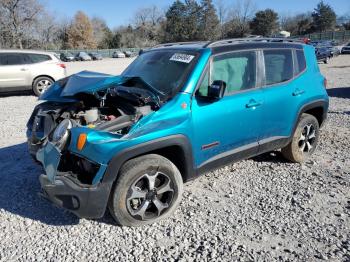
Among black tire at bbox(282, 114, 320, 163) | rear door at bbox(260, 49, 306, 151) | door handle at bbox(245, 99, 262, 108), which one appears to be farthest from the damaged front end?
black tire at bbox(282, 114, 320, 163)

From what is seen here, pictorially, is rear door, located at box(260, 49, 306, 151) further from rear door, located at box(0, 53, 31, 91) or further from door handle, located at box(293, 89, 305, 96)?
rear door, located at box(0, 53, 31, 91)

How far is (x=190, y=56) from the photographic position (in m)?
3.94

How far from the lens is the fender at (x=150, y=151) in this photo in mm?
3184

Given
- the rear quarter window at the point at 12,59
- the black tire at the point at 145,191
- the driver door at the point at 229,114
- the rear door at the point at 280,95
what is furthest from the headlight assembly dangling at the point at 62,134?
the rear quarter window at the point at 12,59

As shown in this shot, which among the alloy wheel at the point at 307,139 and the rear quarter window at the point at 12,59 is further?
the rear quarter window at the point at 12,59

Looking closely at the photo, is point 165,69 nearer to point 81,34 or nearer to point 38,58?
point 38,58

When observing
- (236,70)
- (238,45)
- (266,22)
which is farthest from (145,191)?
(266,22)

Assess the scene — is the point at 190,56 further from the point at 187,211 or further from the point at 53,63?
the point at 53,63

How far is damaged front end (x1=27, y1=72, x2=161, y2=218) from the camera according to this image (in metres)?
3.20

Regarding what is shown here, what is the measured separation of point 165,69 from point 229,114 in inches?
37.1

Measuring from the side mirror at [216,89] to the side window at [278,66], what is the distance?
1.05 m

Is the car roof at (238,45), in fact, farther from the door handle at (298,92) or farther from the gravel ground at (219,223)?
the gravel ground at (219,223)

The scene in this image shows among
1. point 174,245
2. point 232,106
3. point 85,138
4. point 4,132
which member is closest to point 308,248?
point 174,245

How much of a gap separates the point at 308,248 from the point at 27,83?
10.7 m
